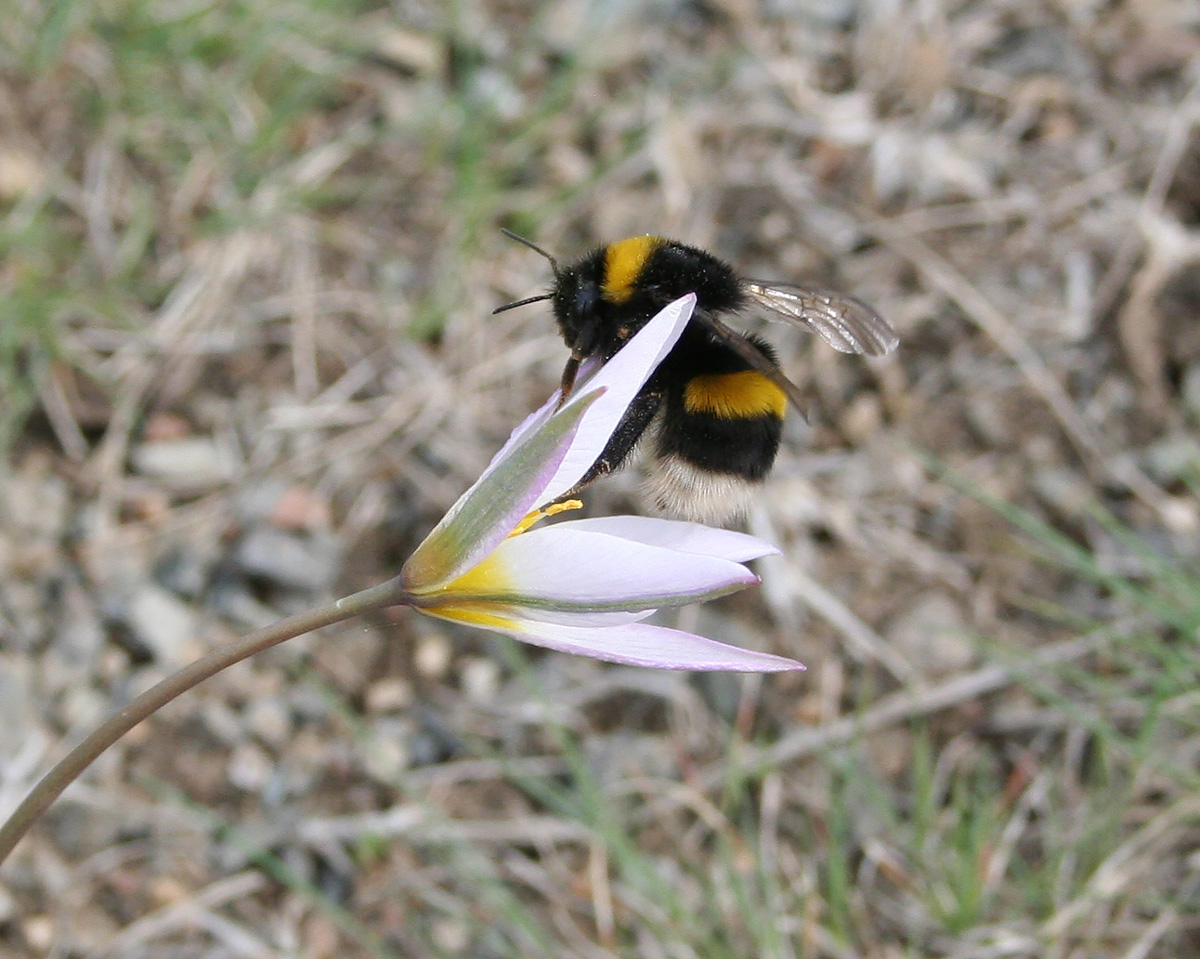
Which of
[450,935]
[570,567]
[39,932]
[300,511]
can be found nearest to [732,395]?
[570,567]

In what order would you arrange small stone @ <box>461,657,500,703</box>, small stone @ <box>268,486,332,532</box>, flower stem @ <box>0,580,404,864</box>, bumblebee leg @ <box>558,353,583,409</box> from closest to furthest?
flower stem @ <box>0,580,404,864</box>, bumblebee leg @ <box>558,353,583,409</box>, small stone @ <box>461,657,500,703</box>, small stone @ <box>268,486,332,532</box>

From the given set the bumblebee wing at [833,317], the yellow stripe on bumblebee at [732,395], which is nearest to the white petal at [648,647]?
the yellow stripe on bumblebee at [732,395]

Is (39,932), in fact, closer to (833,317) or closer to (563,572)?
(563,572)

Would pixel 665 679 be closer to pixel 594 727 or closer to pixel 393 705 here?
pixel 594 727

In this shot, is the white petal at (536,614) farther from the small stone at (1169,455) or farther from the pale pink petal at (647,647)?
the small stone at (1169,455)

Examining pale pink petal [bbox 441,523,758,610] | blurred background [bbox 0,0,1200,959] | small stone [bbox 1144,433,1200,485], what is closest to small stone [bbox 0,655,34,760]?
blurred background [bbox 0,0,1200,959]

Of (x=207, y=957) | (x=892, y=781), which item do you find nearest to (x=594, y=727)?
(x=892, y=781)

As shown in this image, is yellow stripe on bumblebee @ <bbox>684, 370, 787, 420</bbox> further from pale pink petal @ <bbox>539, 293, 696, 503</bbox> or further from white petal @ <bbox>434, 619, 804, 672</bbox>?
white petal @ <bbox>434, 619, 804, 672</bbox>
